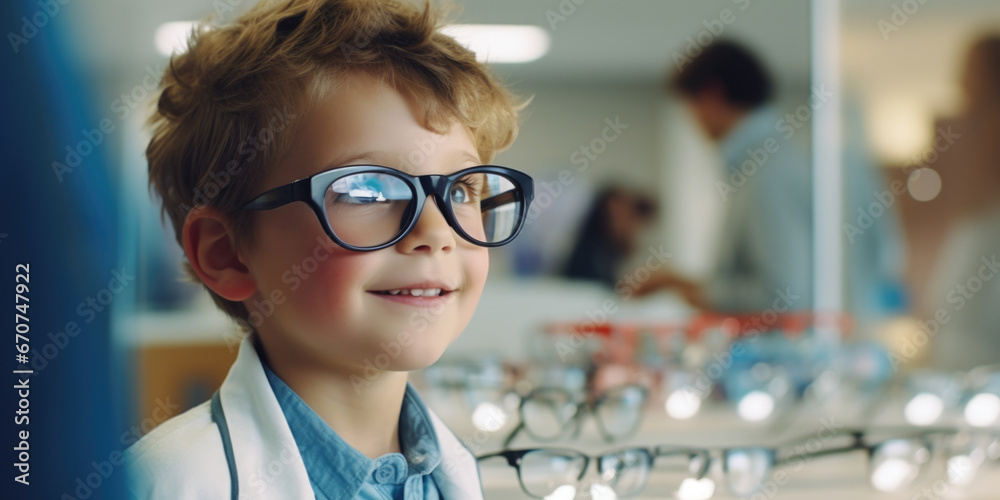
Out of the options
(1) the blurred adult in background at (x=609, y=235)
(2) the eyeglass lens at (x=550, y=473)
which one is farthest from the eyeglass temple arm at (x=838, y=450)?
(1) the blurred adult in background at (x=609, y=235)

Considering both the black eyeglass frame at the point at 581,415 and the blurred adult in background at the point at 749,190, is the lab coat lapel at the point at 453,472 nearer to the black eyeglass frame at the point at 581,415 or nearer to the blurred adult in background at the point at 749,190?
the black eyeglass frame at the point at 581,415

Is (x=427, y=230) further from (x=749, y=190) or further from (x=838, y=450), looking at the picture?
(x=749, y=190)

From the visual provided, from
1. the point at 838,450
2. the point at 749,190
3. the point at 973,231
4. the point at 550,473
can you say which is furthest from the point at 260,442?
the point at 749,190

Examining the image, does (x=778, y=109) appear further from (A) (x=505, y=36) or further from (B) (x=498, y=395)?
(B) (x=498, y=395)

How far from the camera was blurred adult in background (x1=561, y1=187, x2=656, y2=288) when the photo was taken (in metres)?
1.92

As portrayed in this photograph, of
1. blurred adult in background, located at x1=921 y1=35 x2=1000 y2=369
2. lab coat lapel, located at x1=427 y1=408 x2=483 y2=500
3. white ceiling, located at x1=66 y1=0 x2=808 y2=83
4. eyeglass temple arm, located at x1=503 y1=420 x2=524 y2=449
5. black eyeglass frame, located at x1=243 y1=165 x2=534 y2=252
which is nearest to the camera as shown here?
black eyeglass frame, located at x1=243 y1=165 x2=534 y2=252

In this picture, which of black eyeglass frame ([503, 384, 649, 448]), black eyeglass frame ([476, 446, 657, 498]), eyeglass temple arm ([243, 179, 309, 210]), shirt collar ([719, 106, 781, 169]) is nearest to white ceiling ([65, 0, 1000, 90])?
shirt collar ([719, 106, 781, 169])

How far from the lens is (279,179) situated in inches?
18.6

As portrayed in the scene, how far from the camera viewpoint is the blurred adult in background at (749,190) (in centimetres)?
142

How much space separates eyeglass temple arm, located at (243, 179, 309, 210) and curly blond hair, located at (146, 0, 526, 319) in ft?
0.09

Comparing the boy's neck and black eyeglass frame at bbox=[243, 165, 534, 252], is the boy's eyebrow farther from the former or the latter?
the boy's neck

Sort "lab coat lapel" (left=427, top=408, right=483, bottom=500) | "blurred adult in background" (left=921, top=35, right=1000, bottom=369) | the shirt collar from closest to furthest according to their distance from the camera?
"lab coat lapel" (left=427, top=408, right=483, bottom=500)
"blurred adult in background" (left=921, top=35, right=1000, bottom=369)
the shirt collar

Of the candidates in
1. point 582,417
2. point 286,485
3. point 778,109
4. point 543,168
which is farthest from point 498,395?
point 778,109

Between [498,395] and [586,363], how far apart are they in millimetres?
204
